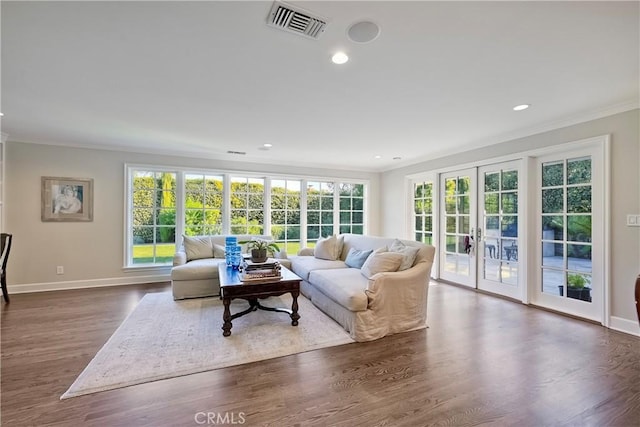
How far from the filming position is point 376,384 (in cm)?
203

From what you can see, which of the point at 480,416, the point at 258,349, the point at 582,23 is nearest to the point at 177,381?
the point at 258,349

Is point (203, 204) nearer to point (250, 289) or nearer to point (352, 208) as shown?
point (250, 289)

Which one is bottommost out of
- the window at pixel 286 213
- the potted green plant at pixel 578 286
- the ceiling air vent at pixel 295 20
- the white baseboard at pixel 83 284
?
the white baseboard at pixel 83 284

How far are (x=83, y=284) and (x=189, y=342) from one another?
10.7ft

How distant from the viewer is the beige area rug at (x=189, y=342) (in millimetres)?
2123

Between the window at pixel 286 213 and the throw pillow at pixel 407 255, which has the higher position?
the window at pixel 286 213

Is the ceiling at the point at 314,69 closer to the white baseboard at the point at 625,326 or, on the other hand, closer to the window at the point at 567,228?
the window at the point at 567,228

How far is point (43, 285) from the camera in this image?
173 inches

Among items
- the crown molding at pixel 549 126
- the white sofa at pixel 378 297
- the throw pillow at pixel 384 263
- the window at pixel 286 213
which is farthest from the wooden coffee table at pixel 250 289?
the crown molding at pixel 549 126

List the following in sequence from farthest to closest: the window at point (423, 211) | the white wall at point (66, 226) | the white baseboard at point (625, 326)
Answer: the window at point (423, 211), the white wall at point (66, 226), the white baseboard at point (625, 326)

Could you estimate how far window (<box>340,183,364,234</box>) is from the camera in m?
6.66

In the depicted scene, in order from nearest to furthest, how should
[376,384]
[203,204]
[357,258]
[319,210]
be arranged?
[376,384] → [357,258] → [203,204] → [319,210]

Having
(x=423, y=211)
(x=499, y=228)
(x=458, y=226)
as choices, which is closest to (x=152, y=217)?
(x=423, y=211)

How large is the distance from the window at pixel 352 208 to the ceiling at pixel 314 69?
2703mm
